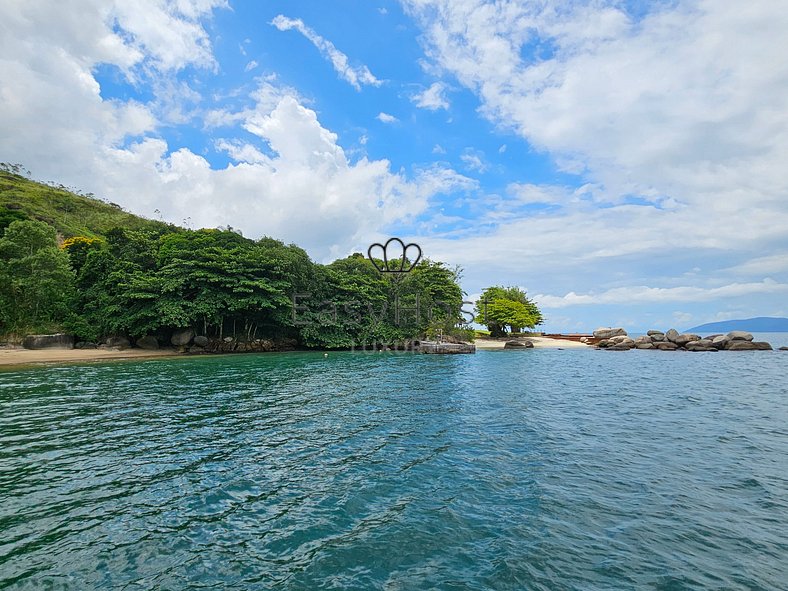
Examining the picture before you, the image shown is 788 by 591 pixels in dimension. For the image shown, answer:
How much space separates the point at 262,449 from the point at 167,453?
2056 millimetres

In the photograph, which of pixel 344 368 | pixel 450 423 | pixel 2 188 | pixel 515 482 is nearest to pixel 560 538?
pixel 515 482

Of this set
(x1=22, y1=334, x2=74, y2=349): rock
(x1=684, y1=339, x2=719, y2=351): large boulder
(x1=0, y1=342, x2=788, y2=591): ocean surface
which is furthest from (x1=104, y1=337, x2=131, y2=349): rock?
(x1=684, y1=339, x2=719, y2=351): large boulder

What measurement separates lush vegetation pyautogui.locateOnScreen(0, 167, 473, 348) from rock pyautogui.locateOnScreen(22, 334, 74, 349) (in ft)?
3.12

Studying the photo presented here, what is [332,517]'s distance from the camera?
602cm

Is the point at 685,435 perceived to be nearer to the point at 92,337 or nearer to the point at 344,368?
the point at 344,368

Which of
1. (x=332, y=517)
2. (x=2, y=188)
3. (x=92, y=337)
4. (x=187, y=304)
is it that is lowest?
(x=332, y=517)

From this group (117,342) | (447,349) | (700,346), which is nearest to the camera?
(117,342)

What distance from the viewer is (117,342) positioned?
38500mm

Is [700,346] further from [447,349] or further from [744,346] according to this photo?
[447,349]

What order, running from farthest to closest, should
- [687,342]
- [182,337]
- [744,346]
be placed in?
[687,342] < [744,346] < [182,337]

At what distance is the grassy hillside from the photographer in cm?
6438

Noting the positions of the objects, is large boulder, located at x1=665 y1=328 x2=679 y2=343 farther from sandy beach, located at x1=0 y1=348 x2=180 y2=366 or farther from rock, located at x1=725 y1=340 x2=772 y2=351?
sandy beach, located at x1=0 y1=348 x2=180 y2=366

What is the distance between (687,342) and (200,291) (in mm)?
57124

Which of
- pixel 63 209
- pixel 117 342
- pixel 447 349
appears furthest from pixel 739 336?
pixel 63 209
